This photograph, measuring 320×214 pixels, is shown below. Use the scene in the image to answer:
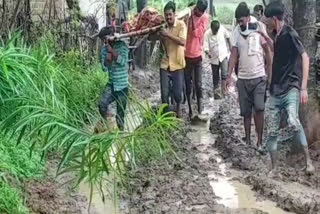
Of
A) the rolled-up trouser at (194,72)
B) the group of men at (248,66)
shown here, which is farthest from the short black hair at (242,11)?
the rolled-up trouser at (194,72)

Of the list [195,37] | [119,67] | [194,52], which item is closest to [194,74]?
[194,52]

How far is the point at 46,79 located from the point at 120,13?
9.43 m

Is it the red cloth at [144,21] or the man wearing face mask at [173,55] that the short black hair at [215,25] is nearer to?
the man wearing face mask at [173,55]

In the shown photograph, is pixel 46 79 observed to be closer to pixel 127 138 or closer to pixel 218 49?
pixel 127 138

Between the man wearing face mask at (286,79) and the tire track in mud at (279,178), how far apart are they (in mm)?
178

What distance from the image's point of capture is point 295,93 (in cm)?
687

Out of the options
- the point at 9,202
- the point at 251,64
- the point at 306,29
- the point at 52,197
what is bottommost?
the point at 52,197

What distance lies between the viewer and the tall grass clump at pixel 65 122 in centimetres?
458

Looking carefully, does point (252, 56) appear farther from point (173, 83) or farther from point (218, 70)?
point (218, 70)

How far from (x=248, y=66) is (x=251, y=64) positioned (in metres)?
0.04

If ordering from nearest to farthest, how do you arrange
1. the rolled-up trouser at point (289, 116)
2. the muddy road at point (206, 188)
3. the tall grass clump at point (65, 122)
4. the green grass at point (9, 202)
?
the tall grass clump at point (65, 122), the green grass at point (9, 202), the muddy road at point (206, 188), the rolled-up trouser at point (289, 116)

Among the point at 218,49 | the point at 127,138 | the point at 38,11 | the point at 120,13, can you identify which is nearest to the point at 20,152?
the point at 127,138

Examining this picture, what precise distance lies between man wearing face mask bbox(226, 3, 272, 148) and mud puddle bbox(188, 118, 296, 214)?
2.29 ft

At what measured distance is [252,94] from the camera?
8.02m
